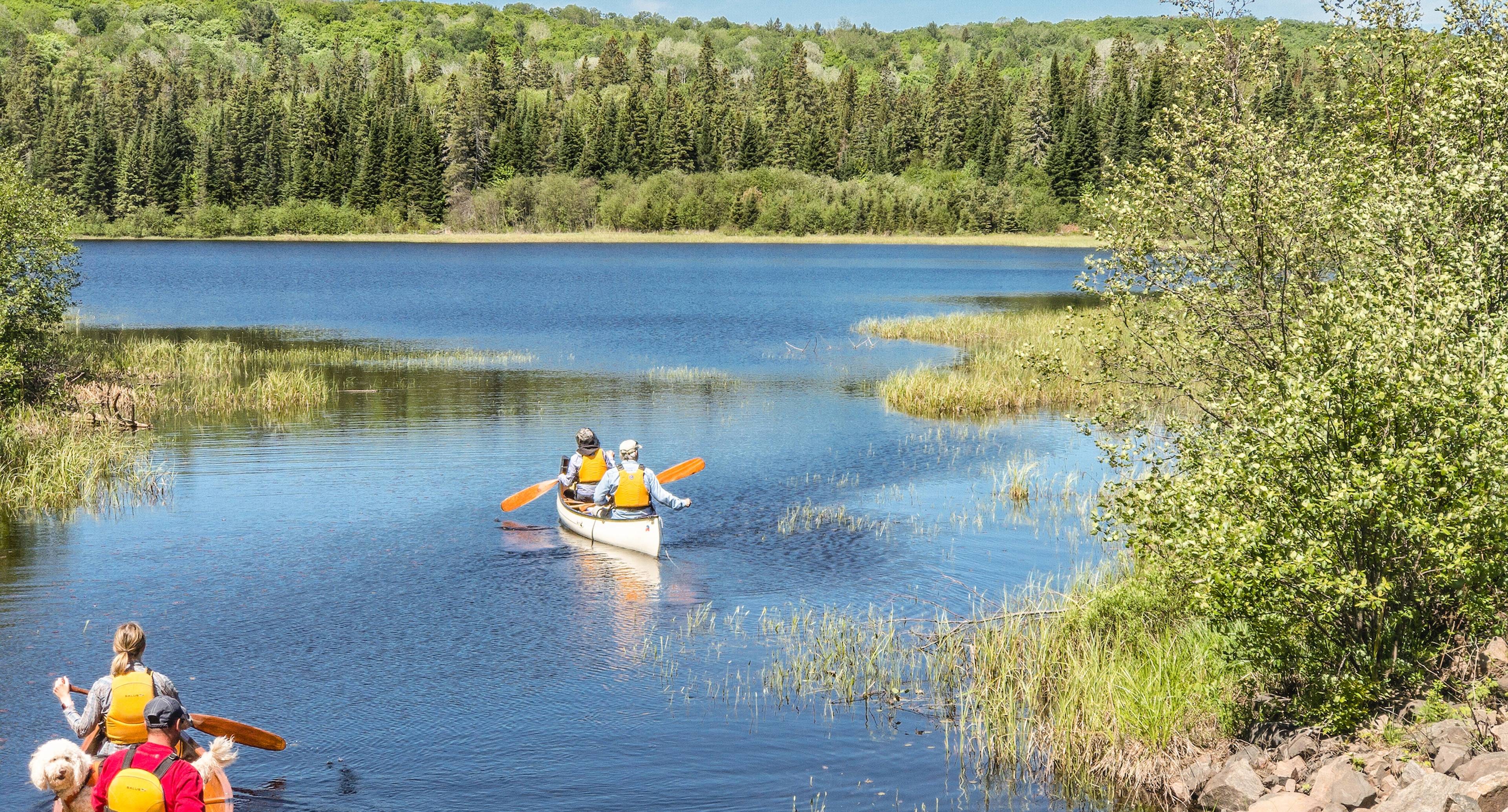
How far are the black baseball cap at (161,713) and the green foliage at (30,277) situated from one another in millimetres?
24143

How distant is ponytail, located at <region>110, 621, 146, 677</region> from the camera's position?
11.4 metres

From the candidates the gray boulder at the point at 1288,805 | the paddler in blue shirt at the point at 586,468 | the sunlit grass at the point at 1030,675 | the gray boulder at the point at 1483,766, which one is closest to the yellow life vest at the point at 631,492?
the paddler in blue shirt at the point at 586,468

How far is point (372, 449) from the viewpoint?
3244cm

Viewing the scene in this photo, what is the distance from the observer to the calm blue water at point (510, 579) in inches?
553

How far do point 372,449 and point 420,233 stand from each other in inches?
5550

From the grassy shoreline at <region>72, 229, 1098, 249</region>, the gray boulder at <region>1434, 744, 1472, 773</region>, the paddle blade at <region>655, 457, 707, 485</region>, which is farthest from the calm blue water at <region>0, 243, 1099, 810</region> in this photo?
the grassy shoreline at <region>72, 229, 1098, 249</region>

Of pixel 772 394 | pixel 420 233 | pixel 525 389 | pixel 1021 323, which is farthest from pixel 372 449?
pixel 420 233

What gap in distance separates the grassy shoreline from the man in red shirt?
5905 inches

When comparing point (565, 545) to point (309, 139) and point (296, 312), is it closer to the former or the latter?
point (296, 312)

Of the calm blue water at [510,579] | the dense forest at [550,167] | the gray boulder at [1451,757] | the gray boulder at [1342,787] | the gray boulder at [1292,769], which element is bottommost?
the calm blue water at [510,579]

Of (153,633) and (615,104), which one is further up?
(615,104)

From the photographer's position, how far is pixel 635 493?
23125mm

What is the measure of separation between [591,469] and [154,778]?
624 inches

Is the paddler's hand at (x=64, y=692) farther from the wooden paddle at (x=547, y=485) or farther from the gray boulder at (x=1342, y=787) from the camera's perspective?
the wooden paddle at (x=547, y=485)
